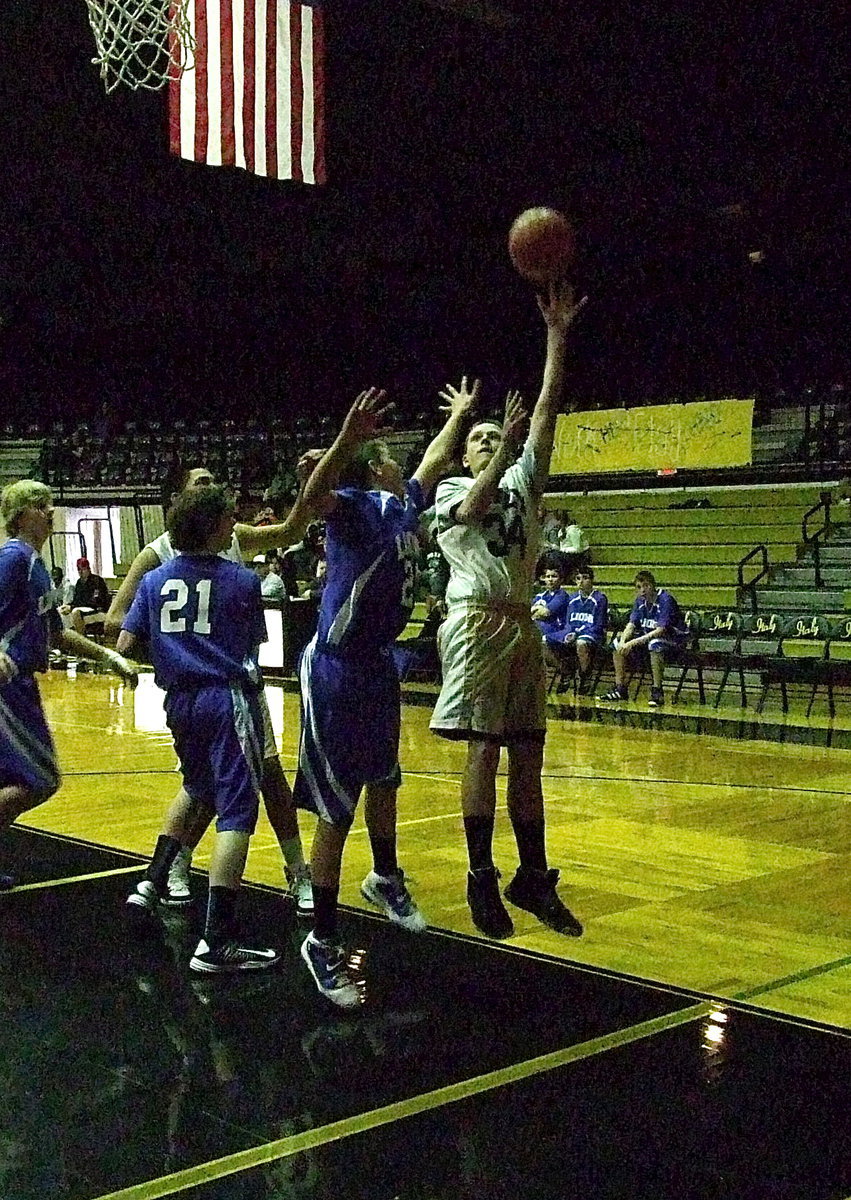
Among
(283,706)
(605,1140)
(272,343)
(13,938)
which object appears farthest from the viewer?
(272,343)

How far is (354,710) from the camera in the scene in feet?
12.1

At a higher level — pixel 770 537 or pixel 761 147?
pixel 761 147

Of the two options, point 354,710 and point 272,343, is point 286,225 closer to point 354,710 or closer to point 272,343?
point 272,343

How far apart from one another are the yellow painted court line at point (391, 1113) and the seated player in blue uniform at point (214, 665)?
3.50 ft

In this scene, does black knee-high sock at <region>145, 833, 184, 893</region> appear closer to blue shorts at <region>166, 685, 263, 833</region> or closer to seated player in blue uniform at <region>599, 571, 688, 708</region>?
blue shorts at <region>166, 685, 263, 833</region>

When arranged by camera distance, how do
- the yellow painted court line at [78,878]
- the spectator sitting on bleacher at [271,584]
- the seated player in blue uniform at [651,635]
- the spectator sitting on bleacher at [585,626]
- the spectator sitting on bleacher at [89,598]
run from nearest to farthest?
the yellow painted court line at [78,878] < the seated player in blue uniform at [651,635] < the spectator sitting on bleacher at [585,626] < the spectator sitting on bleacher at [271,584] < the spectator sitting on bleacher at [89,598]

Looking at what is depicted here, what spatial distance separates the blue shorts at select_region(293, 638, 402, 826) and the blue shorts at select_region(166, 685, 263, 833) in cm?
16

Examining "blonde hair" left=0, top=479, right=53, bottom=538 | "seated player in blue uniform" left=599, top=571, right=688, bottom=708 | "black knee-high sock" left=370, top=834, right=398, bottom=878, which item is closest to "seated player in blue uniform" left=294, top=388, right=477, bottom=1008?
"black knee-high sock" left=370, top=834, right=398, bottom=878

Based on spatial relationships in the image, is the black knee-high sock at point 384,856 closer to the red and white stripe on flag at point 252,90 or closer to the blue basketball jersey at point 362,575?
the blue basketball jersey at point 362,575

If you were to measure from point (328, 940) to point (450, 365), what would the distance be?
56.9 feet

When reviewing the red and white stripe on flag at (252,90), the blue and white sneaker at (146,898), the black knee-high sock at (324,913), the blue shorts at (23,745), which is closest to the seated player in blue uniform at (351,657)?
the black knee-high sock at (324,913)

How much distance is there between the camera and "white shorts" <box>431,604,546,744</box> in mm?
4066

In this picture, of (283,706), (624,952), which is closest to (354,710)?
(624,952)

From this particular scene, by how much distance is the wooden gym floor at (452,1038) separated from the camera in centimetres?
244
